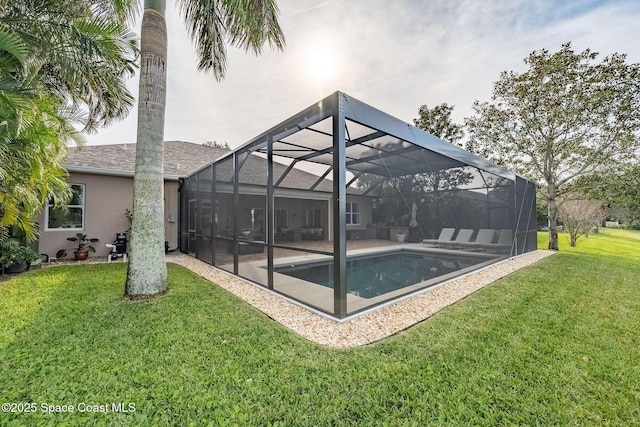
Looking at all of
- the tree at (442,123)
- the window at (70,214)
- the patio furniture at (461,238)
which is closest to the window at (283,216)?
the window at (70,214)

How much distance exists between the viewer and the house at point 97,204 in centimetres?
863

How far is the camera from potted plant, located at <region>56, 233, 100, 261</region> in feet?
28.1

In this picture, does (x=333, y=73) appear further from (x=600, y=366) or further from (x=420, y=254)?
(x=600, y=366)

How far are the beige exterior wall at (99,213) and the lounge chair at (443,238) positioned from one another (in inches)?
410

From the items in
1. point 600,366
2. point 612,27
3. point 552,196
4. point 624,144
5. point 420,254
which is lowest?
point 600,366

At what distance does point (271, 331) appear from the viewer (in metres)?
3.45

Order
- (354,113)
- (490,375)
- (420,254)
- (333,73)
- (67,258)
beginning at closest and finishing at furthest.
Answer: (490,375)
(354,113)
(333,73)
(420,254)
(67,258)

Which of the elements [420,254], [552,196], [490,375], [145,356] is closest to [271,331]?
[145,356]

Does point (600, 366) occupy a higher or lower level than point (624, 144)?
lower

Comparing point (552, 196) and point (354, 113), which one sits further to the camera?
point (552, 196)

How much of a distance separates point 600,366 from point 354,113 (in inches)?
161

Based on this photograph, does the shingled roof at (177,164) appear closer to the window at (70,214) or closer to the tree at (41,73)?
the window at (70,214)

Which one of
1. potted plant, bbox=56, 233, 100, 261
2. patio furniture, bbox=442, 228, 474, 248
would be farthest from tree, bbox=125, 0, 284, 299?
patio furniture, bbox=442, 228, 474, 248

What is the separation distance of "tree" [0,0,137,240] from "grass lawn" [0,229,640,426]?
7.83 ft
